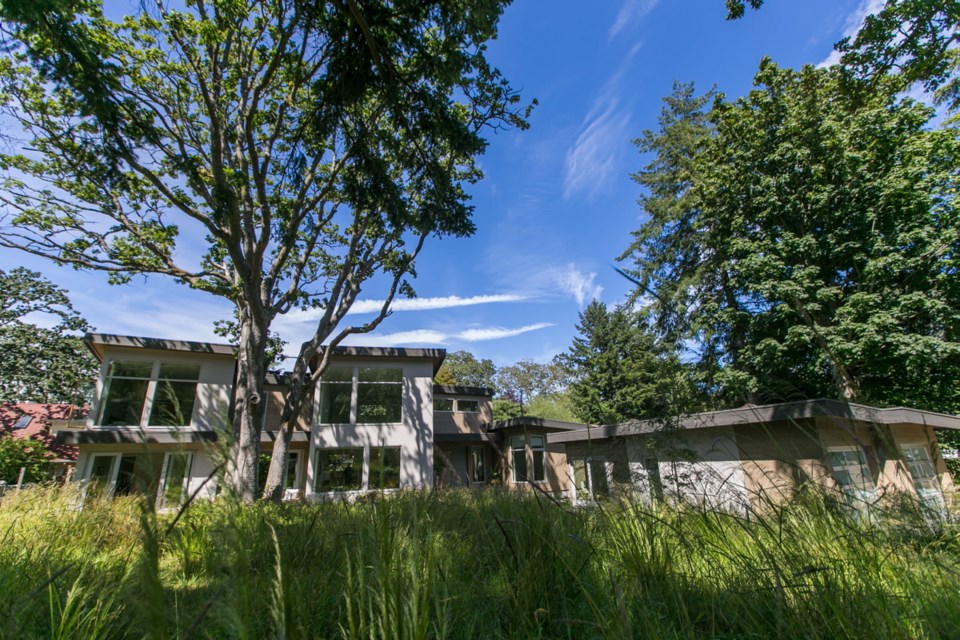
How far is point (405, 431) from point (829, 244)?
52.7 ft

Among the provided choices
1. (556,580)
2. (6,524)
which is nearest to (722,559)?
(556,580)

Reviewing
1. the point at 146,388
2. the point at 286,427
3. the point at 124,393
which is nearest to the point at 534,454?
the point at 286,427

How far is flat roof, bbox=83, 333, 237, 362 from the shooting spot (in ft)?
43.1

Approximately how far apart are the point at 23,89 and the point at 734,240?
63.7ft

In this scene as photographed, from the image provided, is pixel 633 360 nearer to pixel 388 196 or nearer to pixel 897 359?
pixel 897 359

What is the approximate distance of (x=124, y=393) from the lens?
13.6 meters

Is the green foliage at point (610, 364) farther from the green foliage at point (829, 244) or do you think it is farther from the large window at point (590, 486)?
the large window at point (590, 486)

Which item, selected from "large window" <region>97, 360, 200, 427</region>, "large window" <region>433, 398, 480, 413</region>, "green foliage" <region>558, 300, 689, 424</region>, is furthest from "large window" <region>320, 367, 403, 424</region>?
"green foliage" <region>558, 300, 689, 424</region>

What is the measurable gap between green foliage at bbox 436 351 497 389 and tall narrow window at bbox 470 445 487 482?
2719cm

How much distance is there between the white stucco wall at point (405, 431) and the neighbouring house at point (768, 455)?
18.2ft

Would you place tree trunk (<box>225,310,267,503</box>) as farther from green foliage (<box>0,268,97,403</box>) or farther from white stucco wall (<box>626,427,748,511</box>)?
green foliage (<box>0,268,97,403</box>)

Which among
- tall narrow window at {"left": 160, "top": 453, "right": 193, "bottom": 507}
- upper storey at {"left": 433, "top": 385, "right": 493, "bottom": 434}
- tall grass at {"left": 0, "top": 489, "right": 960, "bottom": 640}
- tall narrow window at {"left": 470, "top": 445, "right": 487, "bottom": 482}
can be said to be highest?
upper storey at {"left": 433, "top": 385, "right": 493, "bottom": 434}

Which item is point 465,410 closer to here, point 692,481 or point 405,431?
point 405,431

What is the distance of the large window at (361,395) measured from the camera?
1551cm
